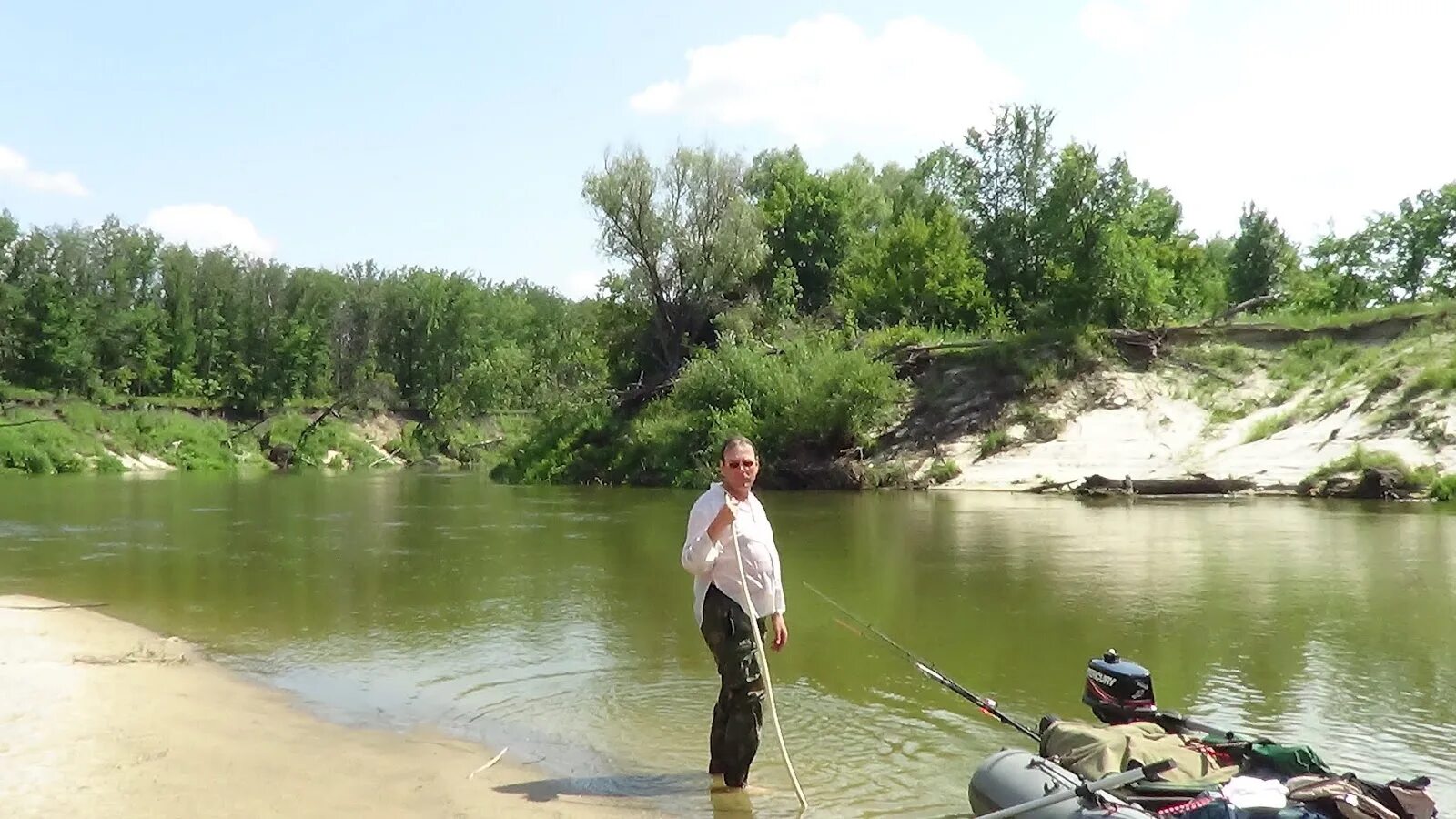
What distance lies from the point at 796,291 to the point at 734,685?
1737 inches

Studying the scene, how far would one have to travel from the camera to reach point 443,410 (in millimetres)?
64312

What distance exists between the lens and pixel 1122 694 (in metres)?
6.08

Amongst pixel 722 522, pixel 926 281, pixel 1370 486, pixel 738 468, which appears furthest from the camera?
pixel 926 281

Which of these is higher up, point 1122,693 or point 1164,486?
point 1164,486

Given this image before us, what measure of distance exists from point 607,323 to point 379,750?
40372 mm

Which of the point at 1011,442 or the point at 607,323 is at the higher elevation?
the point at 607,323

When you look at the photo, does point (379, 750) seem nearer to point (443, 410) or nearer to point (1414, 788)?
point (1414, 788)

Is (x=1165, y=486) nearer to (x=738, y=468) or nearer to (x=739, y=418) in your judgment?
(x=739, y=418)

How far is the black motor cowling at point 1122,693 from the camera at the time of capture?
19.8 ft

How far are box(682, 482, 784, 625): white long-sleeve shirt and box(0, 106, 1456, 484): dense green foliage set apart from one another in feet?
94.8

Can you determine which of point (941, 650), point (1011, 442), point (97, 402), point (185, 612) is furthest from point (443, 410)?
point (941, 650)

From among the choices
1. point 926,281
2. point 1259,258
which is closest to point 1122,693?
point 926,281

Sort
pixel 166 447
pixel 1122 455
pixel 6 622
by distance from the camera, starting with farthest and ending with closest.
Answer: pixel 166 447, pixel 1122 455, pixel 6 622

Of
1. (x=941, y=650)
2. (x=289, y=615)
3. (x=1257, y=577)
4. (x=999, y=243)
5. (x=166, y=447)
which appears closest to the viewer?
(x=941, y=650)
